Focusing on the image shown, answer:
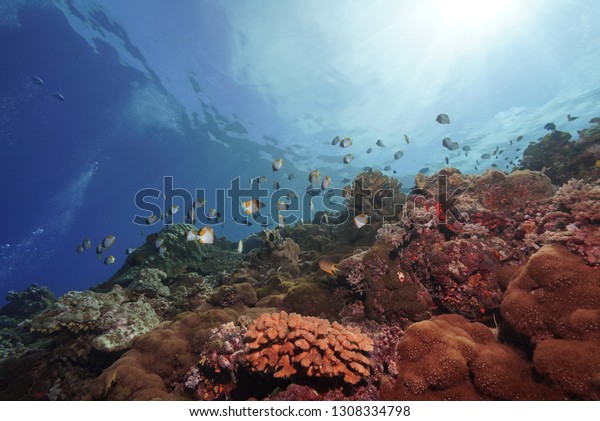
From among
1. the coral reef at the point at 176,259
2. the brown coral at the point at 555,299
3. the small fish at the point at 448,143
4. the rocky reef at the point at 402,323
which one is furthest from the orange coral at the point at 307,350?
the small fish at the point at 448,143

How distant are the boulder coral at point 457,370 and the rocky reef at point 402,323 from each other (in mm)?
15

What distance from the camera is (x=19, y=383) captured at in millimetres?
5645

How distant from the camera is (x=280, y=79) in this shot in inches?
1086

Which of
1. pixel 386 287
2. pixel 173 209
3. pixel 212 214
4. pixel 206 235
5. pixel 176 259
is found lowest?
pixel 386 287

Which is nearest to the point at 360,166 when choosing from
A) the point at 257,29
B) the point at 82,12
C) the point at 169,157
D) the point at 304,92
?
the point at 304,92

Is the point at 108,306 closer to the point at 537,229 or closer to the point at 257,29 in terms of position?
the point at 537,229

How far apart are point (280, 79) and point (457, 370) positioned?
29.4 metres

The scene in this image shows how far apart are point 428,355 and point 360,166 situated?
147 ft

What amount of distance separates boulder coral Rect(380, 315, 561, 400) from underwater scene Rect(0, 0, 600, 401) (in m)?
0.03

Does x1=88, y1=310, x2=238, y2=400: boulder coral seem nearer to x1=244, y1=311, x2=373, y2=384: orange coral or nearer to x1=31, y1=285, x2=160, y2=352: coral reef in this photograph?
x1=31, y1=285, x2=160, y2=352: coral reef

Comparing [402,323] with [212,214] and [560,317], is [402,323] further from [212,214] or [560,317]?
[212,214]

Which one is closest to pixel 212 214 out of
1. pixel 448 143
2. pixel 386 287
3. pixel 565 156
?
pixel 386 287

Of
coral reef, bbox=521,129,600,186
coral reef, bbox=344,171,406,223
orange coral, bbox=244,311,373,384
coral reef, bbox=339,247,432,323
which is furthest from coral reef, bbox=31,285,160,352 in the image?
coral reef, bbox=521,129,600,186
